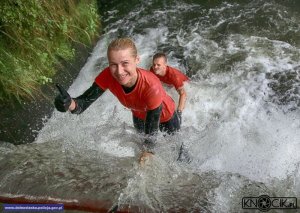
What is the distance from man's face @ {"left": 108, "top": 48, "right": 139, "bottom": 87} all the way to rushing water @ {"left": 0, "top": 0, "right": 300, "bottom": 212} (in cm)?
93

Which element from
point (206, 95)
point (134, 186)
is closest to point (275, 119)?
point (206, 95)

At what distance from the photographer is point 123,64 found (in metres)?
2.83

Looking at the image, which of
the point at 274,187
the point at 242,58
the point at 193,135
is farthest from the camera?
the point at 242,58

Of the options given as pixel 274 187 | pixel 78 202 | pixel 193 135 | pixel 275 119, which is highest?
pixel 78 202

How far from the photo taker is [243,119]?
539 centimetres

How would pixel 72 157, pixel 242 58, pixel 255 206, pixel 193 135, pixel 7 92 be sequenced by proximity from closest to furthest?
pixel 255 206 → pixel 72 157 → pixel 7 92 → pixel 193 135 → pixel 242 58

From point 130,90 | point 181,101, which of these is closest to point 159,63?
point 181,101

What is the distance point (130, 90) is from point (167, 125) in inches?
37.8

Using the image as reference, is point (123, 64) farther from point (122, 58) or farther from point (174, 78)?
point (174, 78)

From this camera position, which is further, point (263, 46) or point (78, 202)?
point (263, 46)

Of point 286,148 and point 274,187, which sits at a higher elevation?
point 274,187

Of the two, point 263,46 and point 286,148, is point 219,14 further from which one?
point 286,148

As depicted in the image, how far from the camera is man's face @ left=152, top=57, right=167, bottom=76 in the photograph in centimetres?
486

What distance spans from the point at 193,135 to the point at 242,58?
2.21 meters
